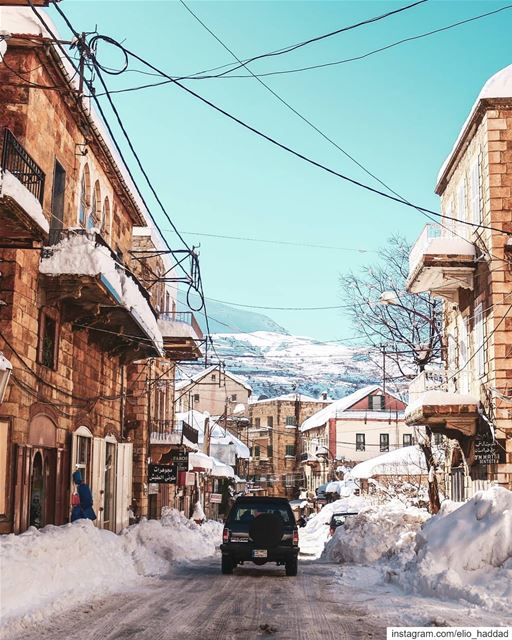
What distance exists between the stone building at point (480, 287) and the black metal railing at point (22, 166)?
1146 centimetres

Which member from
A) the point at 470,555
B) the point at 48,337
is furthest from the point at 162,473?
the point at 470,555

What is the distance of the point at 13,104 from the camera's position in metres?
16.5

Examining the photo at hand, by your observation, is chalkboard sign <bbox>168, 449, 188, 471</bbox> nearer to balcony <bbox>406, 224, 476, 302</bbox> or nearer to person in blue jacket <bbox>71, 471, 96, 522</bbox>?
balcony <bbox>406, 224, 476, 302</bbox>

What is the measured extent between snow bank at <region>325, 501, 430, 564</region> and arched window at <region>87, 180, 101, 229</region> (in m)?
11.5

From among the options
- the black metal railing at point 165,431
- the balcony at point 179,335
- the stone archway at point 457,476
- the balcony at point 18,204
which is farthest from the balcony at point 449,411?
the black metal railing at point 165,431

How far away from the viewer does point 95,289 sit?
18125 millimetres

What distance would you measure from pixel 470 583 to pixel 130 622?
530 centimetres

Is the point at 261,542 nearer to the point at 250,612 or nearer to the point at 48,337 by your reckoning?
the point at 250,612

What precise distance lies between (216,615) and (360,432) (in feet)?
241

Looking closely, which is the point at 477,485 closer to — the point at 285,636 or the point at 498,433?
the point at 498,433

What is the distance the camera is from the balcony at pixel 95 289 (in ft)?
56.7

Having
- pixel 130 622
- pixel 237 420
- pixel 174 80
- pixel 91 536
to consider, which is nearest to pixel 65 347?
pixel 91 536

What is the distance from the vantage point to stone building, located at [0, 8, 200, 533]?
15539 millimetres

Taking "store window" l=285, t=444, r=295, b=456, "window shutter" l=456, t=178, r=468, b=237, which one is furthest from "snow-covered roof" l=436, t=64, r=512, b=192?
"store window" l=285, t=444, r=295, b=456
